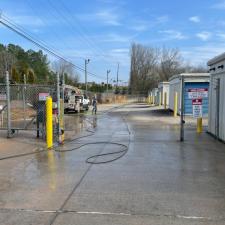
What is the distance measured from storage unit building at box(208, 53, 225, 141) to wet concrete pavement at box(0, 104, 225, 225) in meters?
2.78

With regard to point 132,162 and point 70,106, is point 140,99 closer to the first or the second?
point 70,106

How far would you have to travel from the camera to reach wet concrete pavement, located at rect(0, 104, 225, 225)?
19.3ft

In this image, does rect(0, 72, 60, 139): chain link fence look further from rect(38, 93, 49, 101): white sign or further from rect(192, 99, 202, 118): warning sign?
rect(192, 99, 202, 118): warning sign

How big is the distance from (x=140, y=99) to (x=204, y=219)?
8806 cm

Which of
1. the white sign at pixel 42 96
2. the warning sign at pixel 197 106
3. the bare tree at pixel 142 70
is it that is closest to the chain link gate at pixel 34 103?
the white sign at pixel 42 96

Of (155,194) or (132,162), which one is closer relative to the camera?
(155,194)

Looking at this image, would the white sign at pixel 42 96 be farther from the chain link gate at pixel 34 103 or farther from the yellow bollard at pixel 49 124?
the yellow bollard at pixel 49 124

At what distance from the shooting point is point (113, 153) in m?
11.8

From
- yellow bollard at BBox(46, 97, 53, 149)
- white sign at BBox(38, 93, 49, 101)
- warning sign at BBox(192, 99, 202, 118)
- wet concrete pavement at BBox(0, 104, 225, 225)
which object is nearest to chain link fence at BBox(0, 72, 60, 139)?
white sign at BBox(38, 93, 49, 101)

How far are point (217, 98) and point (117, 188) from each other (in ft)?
31.1

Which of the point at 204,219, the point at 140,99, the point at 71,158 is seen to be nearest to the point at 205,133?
the point at 71,158

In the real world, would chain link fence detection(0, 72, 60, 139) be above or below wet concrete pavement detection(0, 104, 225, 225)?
above

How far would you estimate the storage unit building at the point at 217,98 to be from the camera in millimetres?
15012

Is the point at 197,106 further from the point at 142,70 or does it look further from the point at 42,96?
the point at 142,70
